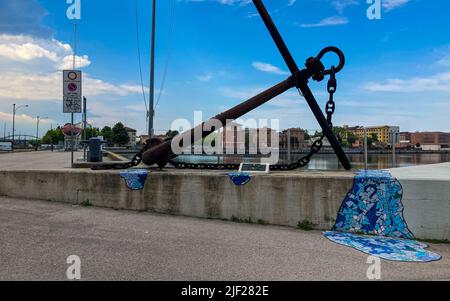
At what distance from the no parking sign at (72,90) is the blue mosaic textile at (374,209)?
774 centimetres

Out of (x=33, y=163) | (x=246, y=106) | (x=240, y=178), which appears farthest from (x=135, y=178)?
(x=33, y=163)

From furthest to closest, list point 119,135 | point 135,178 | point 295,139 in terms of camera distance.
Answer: point 119,135
point 295,139
point 135,178

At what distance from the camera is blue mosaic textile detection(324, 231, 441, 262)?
5165 mm

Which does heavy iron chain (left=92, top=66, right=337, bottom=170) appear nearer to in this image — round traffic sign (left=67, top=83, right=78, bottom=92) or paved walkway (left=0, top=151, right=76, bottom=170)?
round traffic sign (left=67, top=83, right=78, bottom=92)

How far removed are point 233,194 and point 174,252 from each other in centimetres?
243

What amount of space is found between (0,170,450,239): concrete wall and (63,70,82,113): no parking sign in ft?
8.20

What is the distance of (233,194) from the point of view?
729 cm

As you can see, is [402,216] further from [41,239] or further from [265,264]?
[41,239]

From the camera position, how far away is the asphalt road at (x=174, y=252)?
4.31 metres

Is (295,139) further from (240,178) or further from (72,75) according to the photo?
(72,75)

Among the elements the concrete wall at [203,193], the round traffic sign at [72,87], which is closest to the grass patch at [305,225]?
the concrete wall at [203,193]

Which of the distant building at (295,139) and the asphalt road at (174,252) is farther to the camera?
the distant building at (295,139)

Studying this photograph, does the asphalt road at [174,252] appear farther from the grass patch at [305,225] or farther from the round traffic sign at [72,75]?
the round traffic sign at [72,75]

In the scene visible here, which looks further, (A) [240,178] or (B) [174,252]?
(A) [240,178]
